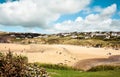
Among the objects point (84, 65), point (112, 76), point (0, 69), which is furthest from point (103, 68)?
point (0, 69)

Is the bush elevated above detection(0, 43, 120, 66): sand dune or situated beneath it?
elevated above

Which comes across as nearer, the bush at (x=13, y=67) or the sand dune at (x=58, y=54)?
the bush at (x=13, y=67)

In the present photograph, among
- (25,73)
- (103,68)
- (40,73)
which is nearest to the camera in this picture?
(25,73)

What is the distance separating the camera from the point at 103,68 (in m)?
40.7

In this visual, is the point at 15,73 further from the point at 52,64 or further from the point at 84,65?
the point at 84,65

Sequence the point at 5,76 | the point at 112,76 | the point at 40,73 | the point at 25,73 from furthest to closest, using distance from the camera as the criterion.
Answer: the point at 112,76, the point at 40,73, the point at 25,73, the point at 5,76

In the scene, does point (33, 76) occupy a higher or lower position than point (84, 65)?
higher

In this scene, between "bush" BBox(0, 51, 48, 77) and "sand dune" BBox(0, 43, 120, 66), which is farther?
"sand dune" BBox(0, 43, 120, 66)

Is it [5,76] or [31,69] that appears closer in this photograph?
[5,76]

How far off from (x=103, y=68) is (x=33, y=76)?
1014 inches

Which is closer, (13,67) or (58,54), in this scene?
(13,67)

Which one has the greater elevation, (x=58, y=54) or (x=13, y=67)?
(x=13, y=67)

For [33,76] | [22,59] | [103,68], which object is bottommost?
[103,68]

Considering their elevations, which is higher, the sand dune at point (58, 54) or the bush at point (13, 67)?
the bush at point (13, 67)
